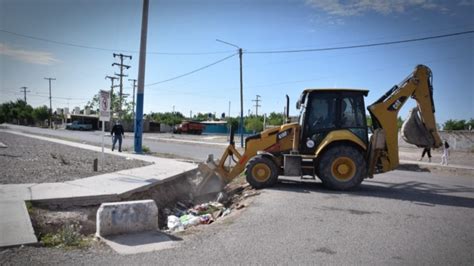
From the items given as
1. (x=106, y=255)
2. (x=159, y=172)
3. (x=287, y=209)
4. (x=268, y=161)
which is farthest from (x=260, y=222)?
(x=159, y=172)

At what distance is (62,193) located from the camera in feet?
26.6

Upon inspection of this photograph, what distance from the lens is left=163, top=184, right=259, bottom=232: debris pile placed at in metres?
8.10

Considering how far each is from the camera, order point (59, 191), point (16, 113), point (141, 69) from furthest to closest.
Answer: point (16, 113), point (141, 69), point (59, 191)

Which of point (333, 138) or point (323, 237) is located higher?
point (333, 138)

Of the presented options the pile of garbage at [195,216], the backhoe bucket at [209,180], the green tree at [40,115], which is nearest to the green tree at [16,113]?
the green tree at [40,115]

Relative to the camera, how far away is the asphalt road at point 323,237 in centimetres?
498

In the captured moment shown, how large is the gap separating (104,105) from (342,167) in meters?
8.93

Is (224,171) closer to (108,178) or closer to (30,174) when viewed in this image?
(108,178)

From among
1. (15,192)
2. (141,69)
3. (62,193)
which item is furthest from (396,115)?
(141,69)

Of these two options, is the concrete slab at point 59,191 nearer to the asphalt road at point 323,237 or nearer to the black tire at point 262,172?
the asphalt road at point 323,237

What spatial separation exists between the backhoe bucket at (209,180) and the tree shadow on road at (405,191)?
188 centimetres

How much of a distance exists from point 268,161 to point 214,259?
5.81m

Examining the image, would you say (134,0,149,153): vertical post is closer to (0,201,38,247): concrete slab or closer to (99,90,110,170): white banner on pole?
(99,90,110,170): white banner on pole

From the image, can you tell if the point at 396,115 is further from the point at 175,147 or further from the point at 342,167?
the point at 175,147
